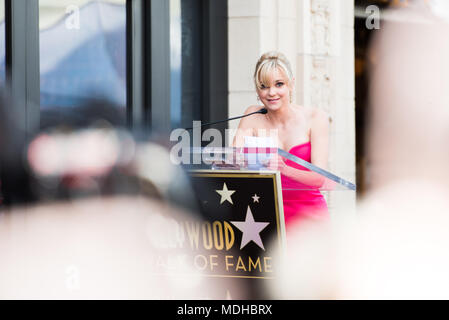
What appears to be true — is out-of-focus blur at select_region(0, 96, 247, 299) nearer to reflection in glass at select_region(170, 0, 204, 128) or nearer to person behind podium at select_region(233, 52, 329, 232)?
person behind podium at select_region(233, 52, 329, 232)

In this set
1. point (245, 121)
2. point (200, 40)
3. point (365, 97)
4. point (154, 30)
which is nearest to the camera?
point (245, 121)

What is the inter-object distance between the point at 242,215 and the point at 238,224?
47 millimetres

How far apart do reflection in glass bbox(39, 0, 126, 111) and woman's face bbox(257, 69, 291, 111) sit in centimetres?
142

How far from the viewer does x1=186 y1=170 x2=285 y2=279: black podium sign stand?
3.14 m

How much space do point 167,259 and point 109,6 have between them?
7.63 ft

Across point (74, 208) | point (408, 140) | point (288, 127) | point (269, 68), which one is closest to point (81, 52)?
point (74, 208)

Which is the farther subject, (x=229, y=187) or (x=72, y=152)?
(x=72, y=152)

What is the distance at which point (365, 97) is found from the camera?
6980mm

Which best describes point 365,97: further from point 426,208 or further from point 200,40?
point 200,40

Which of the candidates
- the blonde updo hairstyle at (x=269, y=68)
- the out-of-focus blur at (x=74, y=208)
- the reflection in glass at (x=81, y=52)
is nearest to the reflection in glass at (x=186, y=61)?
the reflection in glass at (x=81, y=52)

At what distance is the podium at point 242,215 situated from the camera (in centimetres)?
313

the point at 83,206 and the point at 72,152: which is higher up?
the point at 72,152
